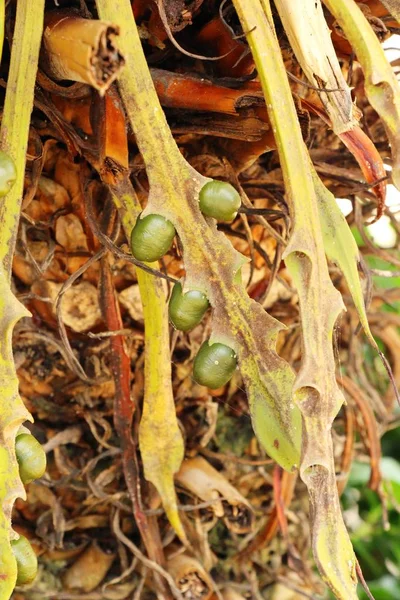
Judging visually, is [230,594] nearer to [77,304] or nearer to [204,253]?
[77,304]

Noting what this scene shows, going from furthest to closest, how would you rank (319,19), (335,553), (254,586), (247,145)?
(254,586) < (247,145) < (319,19) < (335,553)

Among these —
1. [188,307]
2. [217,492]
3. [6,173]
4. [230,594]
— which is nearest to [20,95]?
[6,173]

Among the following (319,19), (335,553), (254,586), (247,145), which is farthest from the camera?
(254,586)

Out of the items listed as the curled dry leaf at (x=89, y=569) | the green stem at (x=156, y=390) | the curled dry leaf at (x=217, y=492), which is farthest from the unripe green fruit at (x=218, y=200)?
the curled dry leaf at (x=89, y=569)

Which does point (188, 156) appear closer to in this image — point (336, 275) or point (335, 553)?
point (336, 275)

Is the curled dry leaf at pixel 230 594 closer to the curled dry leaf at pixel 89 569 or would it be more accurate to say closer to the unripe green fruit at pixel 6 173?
the curled dry leaf at pixel 89 569

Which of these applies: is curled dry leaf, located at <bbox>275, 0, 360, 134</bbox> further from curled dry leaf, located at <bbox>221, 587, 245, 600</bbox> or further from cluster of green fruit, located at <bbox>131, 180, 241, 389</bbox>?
curled dry leaf, located at <bbox>221, 587, 245, 600</bbox>

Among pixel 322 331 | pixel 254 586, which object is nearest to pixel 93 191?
pixel 322 331
